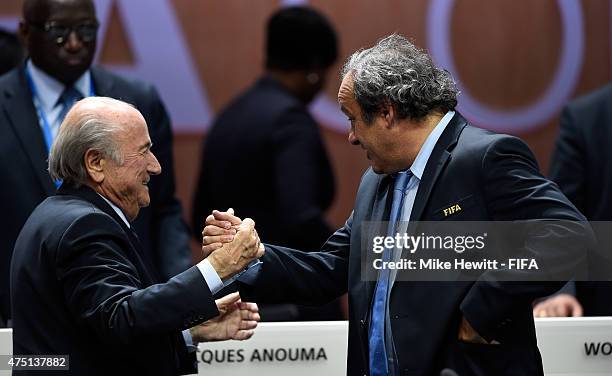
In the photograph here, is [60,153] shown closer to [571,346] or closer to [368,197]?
[368,197]

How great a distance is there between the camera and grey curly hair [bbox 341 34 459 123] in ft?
11.2

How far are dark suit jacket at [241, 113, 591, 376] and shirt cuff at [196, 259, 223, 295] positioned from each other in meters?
0.44

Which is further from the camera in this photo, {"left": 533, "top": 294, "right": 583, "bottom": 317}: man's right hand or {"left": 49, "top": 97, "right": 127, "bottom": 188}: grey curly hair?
{"left": 533, "top": 294, "right": 583, "bottom": 317}: man's right hand

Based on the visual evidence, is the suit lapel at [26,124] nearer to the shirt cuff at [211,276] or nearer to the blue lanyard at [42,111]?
the blue lanyard at [42,111]

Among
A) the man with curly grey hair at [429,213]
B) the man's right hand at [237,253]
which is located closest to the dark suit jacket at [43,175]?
the man with curly grey hair at [429,213]

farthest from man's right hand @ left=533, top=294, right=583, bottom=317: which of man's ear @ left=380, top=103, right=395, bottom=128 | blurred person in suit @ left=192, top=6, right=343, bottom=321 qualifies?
man's ear @ left=380, top=103, right=395, bottom=128

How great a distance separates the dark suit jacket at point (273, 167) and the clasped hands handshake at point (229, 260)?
1421 millimetres

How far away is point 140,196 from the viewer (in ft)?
11.1

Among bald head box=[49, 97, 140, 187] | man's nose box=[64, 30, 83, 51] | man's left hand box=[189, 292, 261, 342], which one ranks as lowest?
man's left hand box=[189, 292, 261, 342]

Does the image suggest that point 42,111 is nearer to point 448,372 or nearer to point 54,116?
point 54,116

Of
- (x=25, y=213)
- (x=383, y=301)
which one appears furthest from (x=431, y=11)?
(x=383, y=301)

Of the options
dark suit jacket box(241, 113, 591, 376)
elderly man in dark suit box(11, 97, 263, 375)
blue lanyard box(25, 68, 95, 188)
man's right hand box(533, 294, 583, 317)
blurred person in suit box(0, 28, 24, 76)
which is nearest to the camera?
elderly man in dark suit box(11, 97, 263, 375)

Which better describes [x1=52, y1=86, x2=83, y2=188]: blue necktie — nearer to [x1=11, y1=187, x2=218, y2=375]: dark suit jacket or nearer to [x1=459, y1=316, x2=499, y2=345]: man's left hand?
[x1=11, y1=187, x2=218, y2=375]: dark suit jacket

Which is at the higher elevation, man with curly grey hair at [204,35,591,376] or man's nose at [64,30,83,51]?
man's nose at [64,30,83,51]
